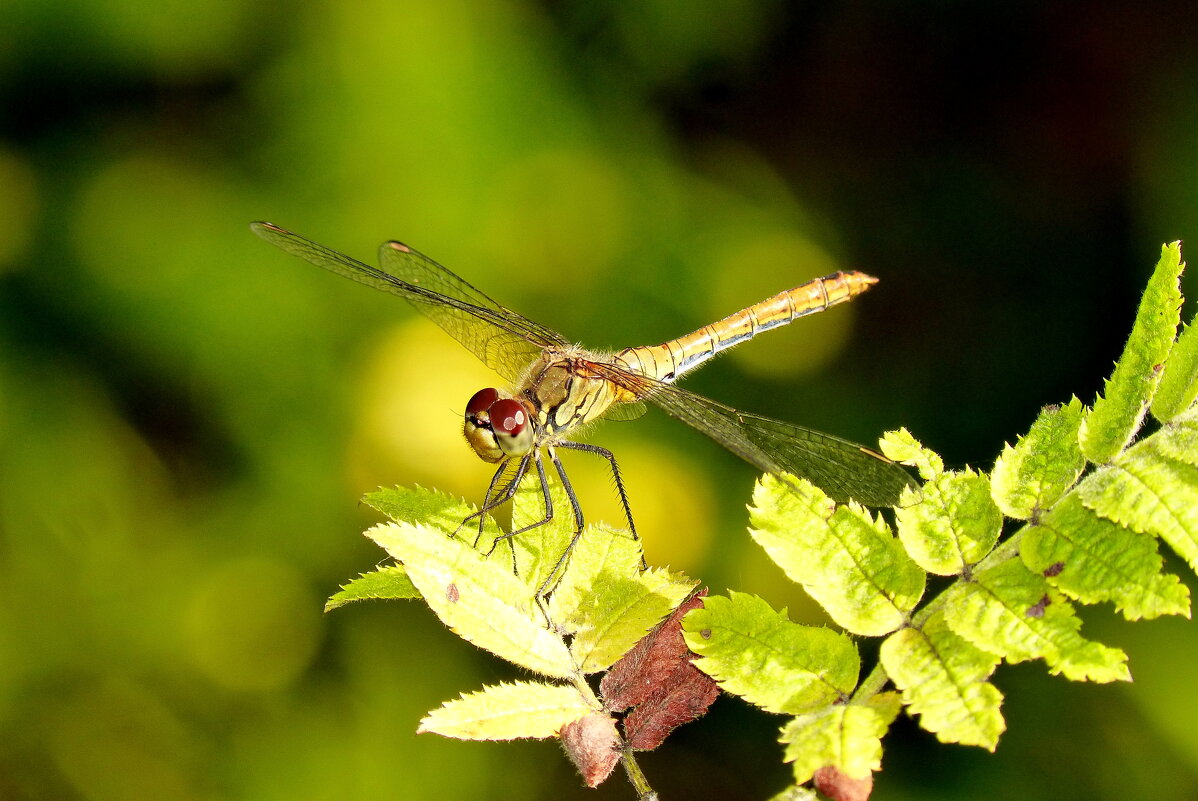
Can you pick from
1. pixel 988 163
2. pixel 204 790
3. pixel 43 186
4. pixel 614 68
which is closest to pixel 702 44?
pixel 614 68

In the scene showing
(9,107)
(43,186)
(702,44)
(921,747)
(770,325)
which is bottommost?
(921,747)

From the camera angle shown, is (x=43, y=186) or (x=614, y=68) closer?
(x=43, y=186)

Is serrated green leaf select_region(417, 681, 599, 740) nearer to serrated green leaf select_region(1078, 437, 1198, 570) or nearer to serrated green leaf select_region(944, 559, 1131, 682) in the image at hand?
serrated green leaf select_region(944, 559, 1131, 682)

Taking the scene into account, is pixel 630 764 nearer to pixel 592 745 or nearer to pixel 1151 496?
pixel 592 745

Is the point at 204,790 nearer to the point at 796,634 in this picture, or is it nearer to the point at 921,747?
the point at 921,747

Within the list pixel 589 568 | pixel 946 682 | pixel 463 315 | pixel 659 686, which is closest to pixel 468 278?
pixel 463 315

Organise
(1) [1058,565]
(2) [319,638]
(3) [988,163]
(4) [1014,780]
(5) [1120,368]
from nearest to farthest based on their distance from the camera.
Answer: (1) [1058,565] < (5) [1120,368] < (4) [1014,780] < (2) [319,638] < (3) [988,163]

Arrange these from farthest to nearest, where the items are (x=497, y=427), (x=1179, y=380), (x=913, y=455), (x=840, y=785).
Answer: (x=497, y=427) < (x=913, y=455) < (x=1179, y=380) < (x=840, y=785)
